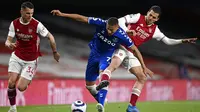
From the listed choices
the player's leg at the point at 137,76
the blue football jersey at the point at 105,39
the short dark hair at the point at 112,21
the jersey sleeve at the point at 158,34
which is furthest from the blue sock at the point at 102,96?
the jersey sleeve at the point at 158,34

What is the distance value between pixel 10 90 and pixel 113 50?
7.89 feet

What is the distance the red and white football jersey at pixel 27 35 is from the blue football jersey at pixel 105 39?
1.08 metres

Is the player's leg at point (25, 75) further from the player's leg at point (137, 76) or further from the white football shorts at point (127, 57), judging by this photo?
the player's leg at point (137, 76)

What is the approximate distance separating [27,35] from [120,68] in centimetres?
1320

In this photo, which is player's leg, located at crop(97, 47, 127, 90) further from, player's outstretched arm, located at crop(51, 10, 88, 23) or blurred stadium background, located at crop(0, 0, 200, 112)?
blurred stadium background, located at crop(0, 0, 200, 112)

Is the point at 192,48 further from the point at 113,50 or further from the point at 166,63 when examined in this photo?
the point at 113,50

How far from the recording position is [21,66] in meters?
12.1

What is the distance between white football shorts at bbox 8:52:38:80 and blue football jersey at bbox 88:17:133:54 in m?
1.56

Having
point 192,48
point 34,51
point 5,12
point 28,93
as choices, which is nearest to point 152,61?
point 192,48

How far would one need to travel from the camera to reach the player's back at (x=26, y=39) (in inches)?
460

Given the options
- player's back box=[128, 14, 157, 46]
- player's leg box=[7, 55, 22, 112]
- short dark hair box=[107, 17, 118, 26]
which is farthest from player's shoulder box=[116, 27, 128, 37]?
player's leg box=[7, 55, 22, 112]

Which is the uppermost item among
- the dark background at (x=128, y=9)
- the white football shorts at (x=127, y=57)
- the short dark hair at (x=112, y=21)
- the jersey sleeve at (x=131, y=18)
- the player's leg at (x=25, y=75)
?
the dark background at (x=128, y=9)

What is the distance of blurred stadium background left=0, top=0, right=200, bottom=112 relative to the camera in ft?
68.0

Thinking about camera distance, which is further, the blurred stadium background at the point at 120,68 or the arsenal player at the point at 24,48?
the blurred stadium background at the point at 120,68
